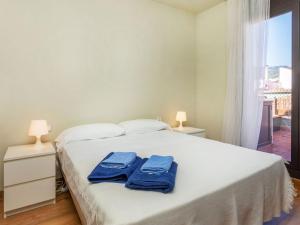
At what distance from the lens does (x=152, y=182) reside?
1112 mm

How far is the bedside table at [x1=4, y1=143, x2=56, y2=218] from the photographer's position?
180cm

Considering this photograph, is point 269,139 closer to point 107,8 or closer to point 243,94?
point 243,94

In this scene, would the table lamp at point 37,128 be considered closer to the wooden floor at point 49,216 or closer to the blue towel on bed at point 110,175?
the wooden floor at point 49,216

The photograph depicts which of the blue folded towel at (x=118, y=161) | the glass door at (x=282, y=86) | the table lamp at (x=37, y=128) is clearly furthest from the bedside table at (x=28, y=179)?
the glass door at (x=282, y=86)

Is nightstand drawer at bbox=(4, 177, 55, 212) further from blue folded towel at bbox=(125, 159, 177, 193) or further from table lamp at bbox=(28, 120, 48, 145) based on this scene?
blue folded towel at bbox=(125, 159, 177, 193)

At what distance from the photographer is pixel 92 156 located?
1.73m

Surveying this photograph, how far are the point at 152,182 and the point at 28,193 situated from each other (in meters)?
1.48

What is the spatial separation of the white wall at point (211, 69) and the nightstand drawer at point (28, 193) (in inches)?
104

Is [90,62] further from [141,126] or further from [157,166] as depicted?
[157,166]

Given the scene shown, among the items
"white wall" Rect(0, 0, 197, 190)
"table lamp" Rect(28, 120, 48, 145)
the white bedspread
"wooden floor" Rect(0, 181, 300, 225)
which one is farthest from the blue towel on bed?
"white wall" Rect(0, 0, 197, 190)

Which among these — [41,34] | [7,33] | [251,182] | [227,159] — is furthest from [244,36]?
[7,33]

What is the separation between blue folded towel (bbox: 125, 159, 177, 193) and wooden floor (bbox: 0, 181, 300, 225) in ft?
3.06

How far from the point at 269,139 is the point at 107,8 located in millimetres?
3112

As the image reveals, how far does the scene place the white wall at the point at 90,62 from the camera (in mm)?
2205
